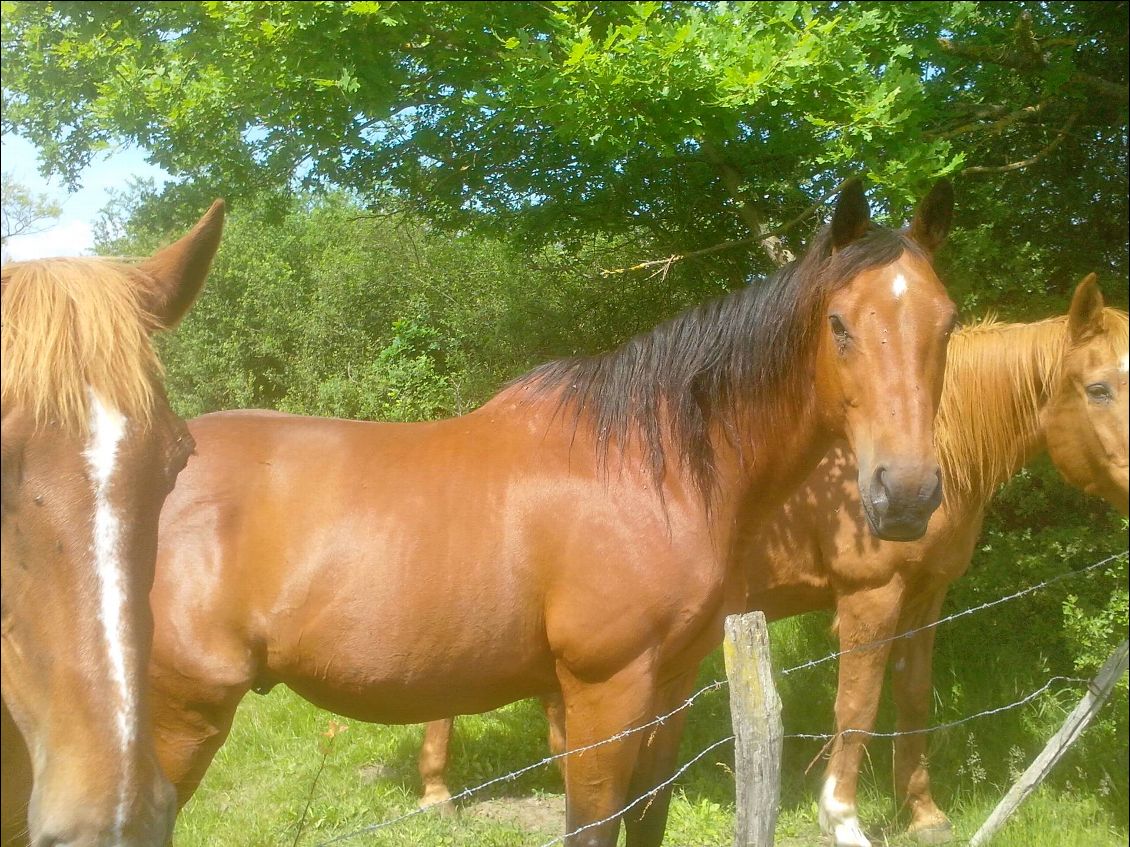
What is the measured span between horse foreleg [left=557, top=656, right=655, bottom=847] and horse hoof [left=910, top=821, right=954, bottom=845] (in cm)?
206

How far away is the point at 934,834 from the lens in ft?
12.8

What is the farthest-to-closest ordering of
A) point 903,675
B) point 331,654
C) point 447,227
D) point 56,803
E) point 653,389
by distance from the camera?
point 447,227 → point 903,675 → point 653,389 → point 331,654 → point 56,803

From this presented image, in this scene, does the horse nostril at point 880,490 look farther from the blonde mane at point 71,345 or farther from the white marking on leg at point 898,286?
the blonde mane at point 71,345

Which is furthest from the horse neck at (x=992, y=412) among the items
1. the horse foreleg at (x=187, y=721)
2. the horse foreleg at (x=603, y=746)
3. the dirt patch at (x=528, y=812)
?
the horse foreleg at (x=187, y=721)

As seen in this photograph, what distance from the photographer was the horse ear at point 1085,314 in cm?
329

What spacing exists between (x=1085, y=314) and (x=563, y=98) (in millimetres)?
2305

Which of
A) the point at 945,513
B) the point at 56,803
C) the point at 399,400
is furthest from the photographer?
the point at 399,400

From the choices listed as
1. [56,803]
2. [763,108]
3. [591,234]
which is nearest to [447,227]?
[591,234]

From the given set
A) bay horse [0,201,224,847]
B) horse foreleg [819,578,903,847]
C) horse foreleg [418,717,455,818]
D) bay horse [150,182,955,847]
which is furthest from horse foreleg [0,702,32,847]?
horse foreleg [819,578,903,847]

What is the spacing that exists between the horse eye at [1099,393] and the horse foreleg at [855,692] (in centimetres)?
110

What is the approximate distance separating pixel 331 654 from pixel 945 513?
2667mm

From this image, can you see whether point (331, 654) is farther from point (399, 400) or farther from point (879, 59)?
point (399, 400)

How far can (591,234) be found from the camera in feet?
15.8

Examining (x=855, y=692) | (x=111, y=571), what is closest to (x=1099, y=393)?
(x=855, y=692)
